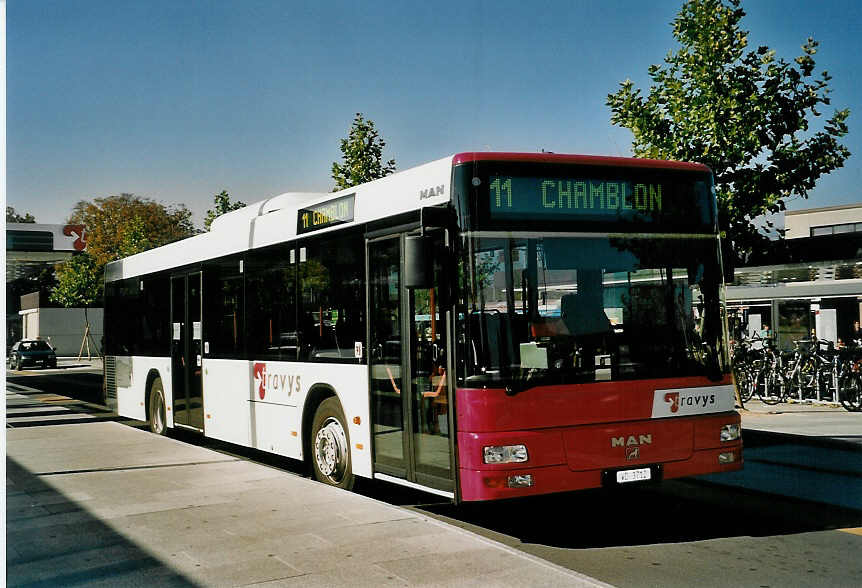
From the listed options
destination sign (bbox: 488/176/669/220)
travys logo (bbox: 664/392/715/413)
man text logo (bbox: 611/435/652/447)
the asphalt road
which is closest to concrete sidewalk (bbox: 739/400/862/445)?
the asphalt road

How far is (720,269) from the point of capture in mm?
7945

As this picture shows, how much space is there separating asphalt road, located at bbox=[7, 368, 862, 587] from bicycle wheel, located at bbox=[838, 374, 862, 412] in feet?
21.5

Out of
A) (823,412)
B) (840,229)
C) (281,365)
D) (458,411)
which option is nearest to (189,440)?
(281,365)

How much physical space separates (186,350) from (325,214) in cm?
507

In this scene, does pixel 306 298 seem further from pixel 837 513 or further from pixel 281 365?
pixel 837 513

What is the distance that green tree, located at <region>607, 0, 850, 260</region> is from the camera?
52.5 feet

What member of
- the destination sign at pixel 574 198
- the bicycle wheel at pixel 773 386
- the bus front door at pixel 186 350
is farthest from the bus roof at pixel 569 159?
the bicycle wheel at pixel 773 386

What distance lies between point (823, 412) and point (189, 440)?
437 inches

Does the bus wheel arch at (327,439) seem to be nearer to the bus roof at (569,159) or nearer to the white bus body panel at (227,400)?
the white bus body panel at (227,400)

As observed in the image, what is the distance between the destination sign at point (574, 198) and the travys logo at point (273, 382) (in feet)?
12.8

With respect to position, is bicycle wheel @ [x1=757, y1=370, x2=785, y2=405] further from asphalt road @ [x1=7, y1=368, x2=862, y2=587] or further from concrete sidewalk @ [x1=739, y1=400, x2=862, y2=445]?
asphalt road @ [x1=7, y1=368, x2=862, y2=587]

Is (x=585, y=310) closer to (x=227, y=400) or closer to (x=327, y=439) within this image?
(x=327, y=439)

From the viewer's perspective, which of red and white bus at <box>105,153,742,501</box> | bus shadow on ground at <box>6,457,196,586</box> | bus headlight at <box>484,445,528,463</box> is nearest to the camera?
→ bus shadow on ground at <box>6,457,196,586</box>

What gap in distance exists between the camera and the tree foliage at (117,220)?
68438mm
